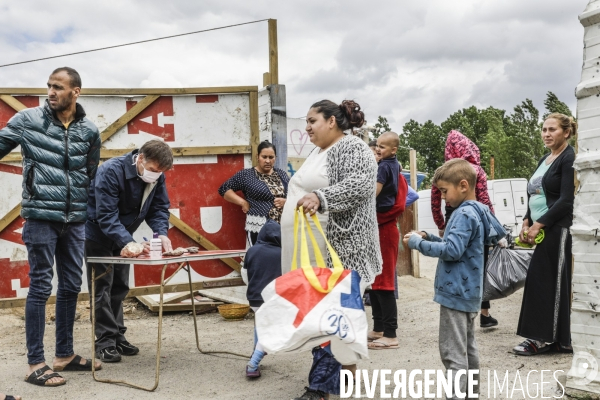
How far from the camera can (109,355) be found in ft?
16.0

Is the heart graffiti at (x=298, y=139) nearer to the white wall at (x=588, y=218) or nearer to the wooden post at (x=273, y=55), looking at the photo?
the wooden post at (x=273, y=55)

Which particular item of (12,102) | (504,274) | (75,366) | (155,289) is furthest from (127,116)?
(504,274)

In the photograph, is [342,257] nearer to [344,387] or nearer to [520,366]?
[344,387]

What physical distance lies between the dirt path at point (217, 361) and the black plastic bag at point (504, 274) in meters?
0.42

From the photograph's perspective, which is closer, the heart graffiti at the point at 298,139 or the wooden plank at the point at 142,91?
the wooden plank at the point at 142,91

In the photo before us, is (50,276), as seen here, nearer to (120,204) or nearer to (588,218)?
(120,204)

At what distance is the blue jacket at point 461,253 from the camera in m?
3.22

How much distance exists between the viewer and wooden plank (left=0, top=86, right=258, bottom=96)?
574cm

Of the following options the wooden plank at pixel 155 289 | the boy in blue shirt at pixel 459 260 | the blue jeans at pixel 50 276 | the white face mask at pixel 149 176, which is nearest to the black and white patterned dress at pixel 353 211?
the boy in blue shirt at pixel 459 260

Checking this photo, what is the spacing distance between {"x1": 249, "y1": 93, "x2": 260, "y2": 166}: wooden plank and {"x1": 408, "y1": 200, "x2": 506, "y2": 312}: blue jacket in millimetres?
3278

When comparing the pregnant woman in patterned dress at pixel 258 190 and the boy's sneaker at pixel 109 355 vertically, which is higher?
the pregnant woman in patterned dress at pixel 258 190

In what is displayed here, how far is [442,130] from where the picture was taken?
46500 mm

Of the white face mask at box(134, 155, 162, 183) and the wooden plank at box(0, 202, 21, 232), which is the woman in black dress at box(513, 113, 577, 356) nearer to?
the white face mask at box(134, 155, 162, 183)

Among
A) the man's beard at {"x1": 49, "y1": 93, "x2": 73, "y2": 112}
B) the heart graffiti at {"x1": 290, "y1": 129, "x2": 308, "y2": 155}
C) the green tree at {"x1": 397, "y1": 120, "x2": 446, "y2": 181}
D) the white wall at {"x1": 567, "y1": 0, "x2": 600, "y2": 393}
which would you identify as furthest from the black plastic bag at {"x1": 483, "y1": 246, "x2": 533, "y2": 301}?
the green tree at {"x1": 397, "y1": 120, "x2": 446, "y2": 181}
